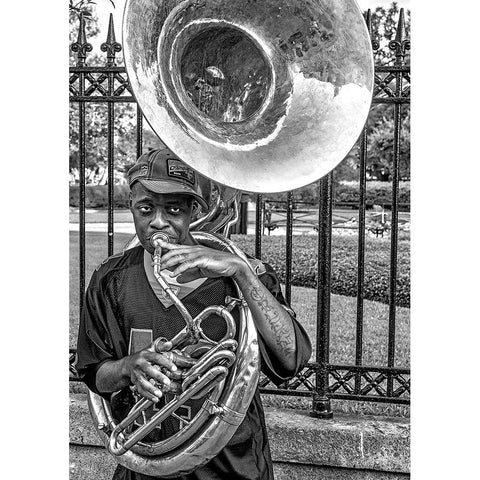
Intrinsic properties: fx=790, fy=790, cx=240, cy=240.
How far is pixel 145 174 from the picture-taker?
94.8 inches

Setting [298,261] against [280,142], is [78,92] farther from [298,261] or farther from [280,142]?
[298,261]

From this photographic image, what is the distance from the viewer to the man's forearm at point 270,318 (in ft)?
7.83

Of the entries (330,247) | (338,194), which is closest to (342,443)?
(330,247)

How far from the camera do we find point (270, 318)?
95.5 inches

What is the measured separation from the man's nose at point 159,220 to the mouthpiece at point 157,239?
0.14ft

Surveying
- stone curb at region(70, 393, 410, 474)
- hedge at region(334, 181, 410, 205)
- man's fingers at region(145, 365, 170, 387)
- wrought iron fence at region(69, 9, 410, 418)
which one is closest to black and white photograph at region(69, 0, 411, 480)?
man's fingers at region(145, 365, 170, 387)

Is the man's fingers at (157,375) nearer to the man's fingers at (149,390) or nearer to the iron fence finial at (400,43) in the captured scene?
the man's fingers at (149,390)

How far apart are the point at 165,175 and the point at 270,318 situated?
0.54 metres

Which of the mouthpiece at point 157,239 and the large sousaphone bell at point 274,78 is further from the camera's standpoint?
the large sousaphone bell at point 274,78

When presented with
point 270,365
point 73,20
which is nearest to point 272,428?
point 270,365

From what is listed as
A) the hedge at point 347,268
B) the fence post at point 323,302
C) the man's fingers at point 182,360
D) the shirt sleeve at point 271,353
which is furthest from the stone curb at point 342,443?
the hedge at point 347,268

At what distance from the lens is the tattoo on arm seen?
7.88 ft

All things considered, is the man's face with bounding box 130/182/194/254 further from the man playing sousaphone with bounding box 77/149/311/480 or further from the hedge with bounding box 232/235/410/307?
the hedge with bounding box 232/235/410/307

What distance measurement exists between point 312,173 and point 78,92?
219 cm
